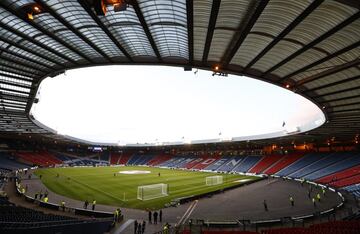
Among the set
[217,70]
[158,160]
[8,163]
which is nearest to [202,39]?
[217,70]

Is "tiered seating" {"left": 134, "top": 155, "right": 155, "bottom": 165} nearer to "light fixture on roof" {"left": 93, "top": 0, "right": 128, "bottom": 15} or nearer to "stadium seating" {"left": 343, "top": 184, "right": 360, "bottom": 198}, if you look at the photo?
"stadium seating" {"left": 343, "top": 184, "right": 360, "bottom": 198}

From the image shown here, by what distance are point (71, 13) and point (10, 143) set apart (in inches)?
3528

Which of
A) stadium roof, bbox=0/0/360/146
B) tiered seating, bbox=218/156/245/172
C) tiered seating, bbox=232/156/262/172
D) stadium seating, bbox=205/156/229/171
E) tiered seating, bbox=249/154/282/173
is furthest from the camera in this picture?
stadium seating, bbox=205/156/229/171

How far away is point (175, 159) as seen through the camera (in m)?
103

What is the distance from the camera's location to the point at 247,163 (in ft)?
252

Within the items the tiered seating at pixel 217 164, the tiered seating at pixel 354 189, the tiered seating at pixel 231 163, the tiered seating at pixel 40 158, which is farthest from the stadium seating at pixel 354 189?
the tiered seating at pixel 40 158

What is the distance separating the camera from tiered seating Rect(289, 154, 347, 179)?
183ft

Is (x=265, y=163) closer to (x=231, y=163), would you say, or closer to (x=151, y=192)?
(x=231, y=163)

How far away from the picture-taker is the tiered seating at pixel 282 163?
217 feet

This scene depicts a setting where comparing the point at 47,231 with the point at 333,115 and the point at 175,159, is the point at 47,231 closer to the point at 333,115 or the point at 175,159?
the point at 333,115

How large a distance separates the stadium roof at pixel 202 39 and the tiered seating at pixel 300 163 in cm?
3756

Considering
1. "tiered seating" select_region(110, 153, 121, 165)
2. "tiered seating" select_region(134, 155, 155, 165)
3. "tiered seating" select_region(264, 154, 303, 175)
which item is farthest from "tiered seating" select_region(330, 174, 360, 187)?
"tiered seating" select_region(110, 153, 121, 165)

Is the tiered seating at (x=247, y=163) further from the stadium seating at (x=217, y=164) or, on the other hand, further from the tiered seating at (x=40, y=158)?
the tiered seating at (x=40, y=158)

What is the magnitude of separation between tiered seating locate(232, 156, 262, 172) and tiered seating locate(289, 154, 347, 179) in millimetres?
15284
